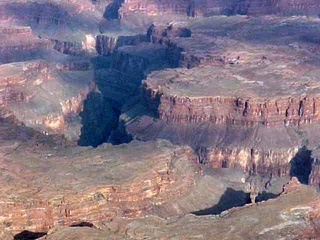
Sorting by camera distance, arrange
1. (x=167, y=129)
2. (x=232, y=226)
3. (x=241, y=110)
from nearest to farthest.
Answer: (x=232, y=226) → (x=241, y=110) → (x=167, y=129)

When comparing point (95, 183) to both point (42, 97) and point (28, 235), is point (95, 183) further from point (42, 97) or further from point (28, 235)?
point (42, 97)

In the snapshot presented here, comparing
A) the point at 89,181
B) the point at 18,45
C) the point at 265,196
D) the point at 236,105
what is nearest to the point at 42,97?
the point at 18,45

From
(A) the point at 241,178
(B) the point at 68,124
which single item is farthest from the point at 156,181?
(B) the point at 68,124

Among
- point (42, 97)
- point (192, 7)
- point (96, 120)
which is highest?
point (192, 7)

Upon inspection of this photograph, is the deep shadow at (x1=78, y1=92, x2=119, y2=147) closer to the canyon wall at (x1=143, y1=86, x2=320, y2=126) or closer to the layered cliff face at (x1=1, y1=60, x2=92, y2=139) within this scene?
the layered cliff face at (x1=1, y1=60, x2=92, y2=139)

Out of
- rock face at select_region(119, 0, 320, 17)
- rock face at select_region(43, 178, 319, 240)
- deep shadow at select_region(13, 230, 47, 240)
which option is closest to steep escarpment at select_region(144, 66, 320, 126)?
rock face at select_region(43, 178, 319, 240)

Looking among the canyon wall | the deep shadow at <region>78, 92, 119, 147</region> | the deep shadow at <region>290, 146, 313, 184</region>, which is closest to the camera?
the deep shadow at <region>290, 146, 313, 184</region>
